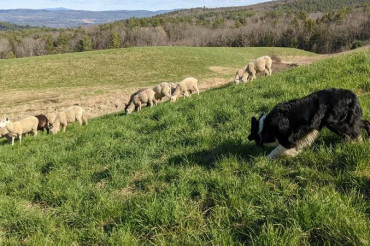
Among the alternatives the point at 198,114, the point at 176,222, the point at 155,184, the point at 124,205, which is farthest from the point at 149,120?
the point at 176,222

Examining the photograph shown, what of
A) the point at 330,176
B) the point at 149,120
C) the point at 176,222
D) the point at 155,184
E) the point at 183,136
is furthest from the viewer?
the point at 149,120

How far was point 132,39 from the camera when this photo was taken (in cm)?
10525

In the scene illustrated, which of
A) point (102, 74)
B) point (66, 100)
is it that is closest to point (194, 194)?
point (66, 100)

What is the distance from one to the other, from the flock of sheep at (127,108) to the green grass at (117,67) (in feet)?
46.9

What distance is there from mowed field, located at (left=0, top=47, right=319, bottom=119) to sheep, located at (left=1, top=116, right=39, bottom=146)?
9141 mm

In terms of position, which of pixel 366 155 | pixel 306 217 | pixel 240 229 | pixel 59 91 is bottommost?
pixel 59 91

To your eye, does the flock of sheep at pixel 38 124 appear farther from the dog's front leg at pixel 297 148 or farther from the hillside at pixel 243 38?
the hillside at pixel 243 38

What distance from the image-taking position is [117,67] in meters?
42.7

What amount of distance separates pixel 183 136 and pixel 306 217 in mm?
4126

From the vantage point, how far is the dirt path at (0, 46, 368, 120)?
80.9 ft

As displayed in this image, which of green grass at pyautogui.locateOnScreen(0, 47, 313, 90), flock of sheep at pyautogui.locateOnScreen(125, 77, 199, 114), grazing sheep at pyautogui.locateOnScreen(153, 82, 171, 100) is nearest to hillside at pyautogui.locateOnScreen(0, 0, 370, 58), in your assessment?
green grass at pyautogui.locateOnScreen(0, 47, 313, 90)

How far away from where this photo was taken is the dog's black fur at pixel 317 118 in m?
4.46

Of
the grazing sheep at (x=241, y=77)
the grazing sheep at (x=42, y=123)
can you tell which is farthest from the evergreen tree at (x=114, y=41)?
the grazing sheep at (x=42, y=123)

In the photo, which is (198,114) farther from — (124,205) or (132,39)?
(132,39)
